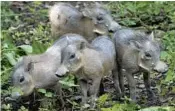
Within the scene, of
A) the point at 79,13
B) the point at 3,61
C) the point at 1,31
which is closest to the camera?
the point at 3,61

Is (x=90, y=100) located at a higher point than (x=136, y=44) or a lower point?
lower

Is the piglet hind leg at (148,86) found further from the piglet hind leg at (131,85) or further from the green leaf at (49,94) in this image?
the green leaf at (49,94)

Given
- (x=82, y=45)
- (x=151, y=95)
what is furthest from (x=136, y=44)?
(x=151, y=95)

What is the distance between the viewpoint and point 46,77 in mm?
6977

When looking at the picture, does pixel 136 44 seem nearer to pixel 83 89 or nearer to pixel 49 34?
pixel 83 89

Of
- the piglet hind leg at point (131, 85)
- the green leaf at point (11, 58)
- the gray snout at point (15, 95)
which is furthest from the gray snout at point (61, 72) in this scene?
the green leaf at point (11, 58)

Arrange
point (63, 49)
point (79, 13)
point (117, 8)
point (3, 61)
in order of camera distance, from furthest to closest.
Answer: point (117, 8), point (79, 13), point (3, 61), point (63, 49)

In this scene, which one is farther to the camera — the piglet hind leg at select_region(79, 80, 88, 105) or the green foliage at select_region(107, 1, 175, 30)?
the green foliage at select_region(107, 1, 175, 30)

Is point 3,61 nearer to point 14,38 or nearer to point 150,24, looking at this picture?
point 14,38

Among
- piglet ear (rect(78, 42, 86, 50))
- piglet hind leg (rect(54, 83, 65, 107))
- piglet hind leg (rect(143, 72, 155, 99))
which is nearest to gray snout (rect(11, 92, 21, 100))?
piglet hind leg (rect(54, 83, 65, 107))

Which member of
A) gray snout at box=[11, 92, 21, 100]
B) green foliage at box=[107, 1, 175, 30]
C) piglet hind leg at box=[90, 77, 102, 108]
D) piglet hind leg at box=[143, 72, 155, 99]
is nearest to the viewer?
gray snout at box=[11, 92, 21, 100]

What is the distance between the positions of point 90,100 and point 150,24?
3.45 m

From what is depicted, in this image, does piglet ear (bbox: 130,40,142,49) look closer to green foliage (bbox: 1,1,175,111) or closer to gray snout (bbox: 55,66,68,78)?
green foliage (bbox: 1,1,175,111)

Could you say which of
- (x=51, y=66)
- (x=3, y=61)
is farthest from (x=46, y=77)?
(x=3, y=61)
